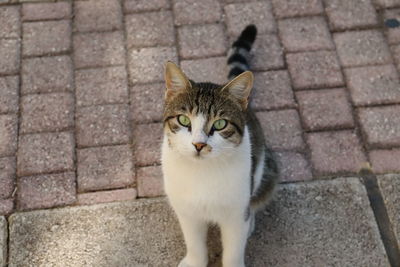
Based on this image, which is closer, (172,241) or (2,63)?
(172,241)

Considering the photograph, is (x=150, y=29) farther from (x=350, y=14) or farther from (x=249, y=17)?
(x=350, y=14)

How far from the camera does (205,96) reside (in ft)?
7.43

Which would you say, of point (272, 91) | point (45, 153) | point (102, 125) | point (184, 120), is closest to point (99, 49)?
point (102, 125)

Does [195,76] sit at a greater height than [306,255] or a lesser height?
greater

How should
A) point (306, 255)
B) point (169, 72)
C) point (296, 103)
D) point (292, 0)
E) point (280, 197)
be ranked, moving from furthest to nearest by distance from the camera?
point (292, 0) → point (296, 103) → point (280, 197) → point (306, 255) → point (169, 72)

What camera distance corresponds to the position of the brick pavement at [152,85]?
304cm

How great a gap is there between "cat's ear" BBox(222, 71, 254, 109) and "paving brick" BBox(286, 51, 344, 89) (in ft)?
3.57

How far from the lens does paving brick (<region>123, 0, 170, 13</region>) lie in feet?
12.0

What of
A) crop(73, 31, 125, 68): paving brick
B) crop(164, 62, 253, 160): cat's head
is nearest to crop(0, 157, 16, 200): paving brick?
A: crop(73, 31, 125, 68): paving brick

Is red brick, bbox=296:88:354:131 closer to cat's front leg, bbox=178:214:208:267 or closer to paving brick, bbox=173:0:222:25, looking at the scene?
paving brick, bbox=173:0:222:25

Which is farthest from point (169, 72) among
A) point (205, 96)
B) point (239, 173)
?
point (239, 173)

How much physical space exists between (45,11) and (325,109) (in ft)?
5.86

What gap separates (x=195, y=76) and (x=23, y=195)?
114 centimetres

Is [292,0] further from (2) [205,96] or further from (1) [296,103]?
(2) [205,96]
